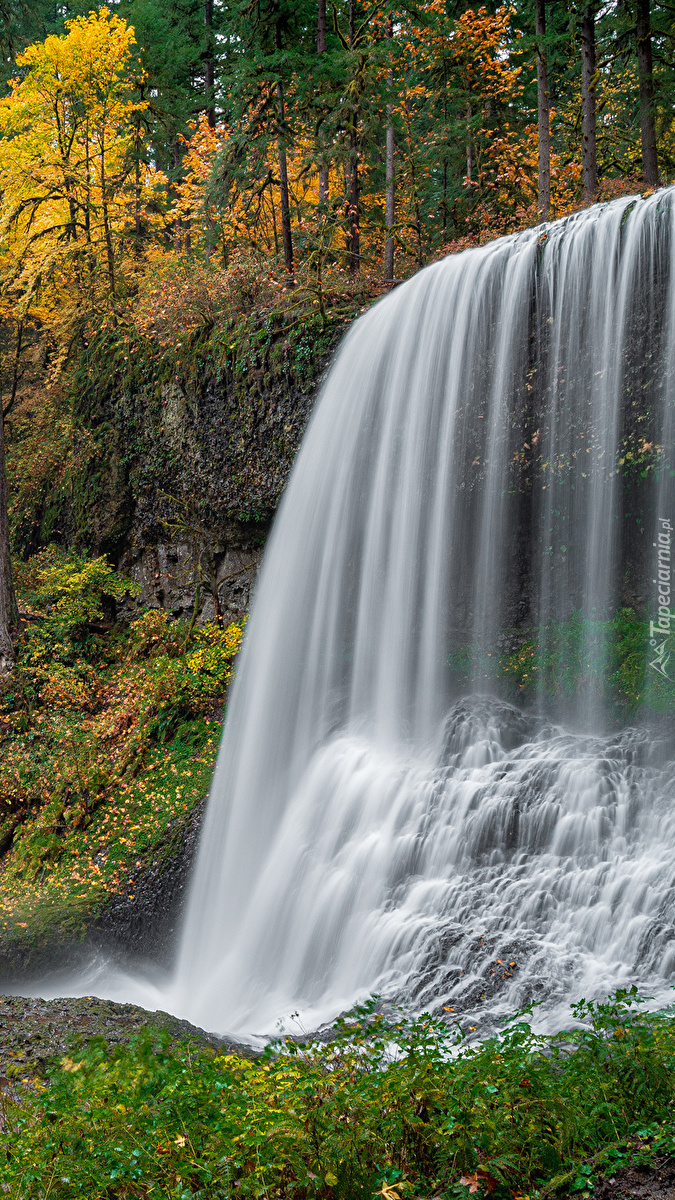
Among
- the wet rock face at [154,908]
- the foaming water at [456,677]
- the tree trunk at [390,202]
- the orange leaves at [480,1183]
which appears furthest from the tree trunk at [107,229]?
the orange leaves at [480,1183]

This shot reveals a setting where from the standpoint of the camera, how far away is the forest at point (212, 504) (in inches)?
112

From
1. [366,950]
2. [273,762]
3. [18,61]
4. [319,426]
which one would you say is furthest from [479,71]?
[366,950]

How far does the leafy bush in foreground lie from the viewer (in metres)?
2.64

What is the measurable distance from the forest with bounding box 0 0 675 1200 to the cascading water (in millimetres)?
330

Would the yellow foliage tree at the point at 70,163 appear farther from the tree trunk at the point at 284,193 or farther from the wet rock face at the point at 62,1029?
the wet rock face at the point at 62,1029

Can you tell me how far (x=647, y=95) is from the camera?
12734 millimetres

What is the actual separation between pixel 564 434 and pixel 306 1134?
706 cm

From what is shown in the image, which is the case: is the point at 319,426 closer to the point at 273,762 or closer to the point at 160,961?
the point at 273,762

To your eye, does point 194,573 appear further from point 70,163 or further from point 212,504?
point 70,163

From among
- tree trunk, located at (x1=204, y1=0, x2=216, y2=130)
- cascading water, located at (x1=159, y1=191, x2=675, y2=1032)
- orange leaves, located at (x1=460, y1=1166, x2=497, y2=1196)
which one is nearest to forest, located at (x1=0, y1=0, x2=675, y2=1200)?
orange leaves, located at (x1=460, y1=1166, x2=497, y2=1196)

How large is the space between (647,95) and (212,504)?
33.1ft

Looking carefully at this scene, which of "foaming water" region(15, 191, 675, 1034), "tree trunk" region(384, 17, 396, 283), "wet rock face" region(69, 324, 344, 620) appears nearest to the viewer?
"foaming water" region(15, 191, 675, 1034)

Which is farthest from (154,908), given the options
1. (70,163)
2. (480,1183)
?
(70,163)

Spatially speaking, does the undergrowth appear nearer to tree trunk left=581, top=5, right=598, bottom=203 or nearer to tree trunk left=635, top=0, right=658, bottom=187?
tree trunk left=581, top=5, right=598, bottom=203
